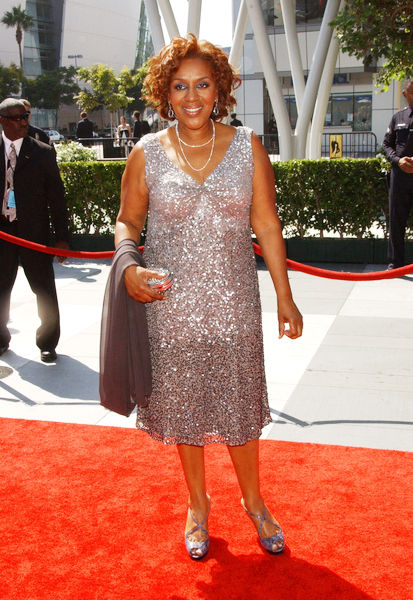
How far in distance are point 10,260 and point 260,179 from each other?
3526mm

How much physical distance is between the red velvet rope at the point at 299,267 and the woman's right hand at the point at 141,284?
4.80 ft

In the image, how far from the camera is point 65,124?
3831 inches

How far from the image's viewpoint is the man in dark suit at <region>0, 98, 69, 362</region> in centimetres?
574

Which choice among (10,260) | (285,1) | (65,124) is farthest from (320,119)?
(65,124)

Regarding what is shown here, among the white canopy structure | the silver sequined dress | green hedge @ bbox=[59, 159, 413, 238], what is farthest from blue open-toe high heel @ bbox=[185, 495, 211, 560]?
the white canopy structure

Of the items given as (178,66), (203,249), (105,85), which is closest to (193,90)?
(178,66)

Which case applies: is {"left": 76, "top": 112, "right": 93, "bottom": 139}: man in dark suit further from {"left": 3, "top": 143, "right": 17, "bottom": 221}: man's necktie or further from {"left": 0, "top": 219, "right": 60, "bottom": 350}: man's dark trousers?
{"left": 3, "top": 143, "right": 17, "bottom": 221}: man's necktie

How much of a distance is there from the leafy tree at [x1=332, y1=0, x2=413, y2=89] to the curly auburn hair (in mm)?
7242

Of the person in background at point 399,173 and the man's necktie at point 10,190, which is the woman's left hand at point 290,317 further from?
the person in background at point 399,173

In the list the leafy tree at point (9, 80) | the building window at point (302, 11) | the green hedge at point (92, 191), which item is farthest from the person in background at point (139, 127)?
the leafy tree at point (9, 80)

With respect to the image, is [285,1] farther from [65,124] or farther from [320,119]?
[65,124]

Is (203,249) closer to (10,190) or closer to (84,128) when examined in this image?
(10,190)

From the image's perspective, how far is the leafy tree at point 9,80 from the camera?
237 feet

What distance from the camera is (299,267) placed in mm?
4883
